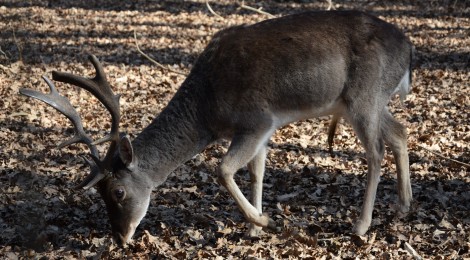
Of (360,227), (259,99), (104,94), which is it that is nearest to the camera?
(104,94)

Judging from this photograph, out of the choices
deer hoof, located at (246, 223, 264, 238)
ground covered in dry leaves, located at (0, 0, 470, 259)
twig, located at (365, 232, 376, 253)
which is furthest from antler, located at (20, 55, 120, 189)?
twig, located at (365, 232, 376, 253)

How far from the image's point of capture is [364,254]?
268 inches

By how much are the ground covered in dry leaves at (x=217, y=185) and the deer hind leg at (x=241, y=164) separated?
269mm

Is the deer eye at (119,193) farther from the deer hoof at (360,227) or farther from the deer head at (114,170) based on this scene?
the deer hoof at (360,227)

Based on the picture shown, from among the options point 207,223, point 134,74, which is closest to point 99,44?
point 134,74

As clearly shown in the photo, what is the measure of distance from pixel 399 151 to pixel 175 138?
255 centimetres

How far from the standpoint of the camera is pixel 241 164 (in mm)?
7172

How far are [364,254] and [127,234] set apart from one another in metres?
2.23

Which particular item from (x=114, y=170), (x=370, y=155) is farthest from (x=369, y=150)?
(x=114, y=170)

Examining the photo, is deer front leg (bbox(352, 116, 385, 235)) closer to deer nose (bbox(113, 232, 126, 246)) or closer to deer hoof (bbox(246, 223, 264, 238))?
deer hoof (bbox(246, 223, 264, 238))

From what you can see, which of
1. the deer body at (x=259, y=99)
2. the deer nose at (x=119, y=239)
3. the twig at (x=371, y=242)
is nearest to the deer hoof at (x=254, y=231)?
the deer body at (x=259, y=99)

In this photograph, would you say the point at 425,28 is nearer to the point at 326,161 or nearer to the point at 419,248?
the point at 326,161

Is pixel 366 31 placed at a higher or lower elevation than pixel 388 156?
higher

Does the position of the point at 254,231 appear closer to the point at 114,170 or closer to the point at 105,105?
the point at 114,170
